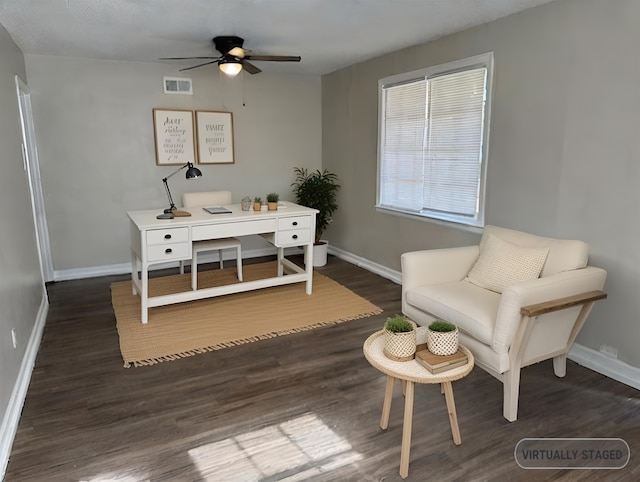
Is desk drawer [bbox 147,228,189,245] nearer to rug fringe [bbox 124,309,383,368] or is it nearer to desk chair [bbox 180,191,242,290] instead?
desk chair [bbox 180,191,242,290]

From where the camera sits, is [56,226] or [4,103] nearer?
[4,103]

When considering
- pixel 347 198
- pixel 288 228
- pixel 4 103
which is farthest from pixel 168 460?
pixel 347 198

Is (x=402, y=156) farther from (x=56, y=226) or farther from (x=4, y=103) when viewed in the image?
(x=56, y=226)

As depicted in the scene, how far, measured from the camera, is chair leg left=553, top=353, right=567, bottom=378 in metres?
2.68

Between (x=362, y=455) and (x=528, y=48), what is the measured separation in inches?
111

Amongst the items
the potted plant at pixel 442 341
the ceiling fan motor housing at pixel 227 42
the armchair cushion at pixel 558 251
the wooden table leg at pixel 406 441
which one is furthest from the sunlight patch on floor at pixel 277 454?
the ceiling fan motor housing at pixel 227 42

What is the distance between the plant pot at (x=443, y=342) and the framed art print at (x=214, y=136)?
3.93 meters

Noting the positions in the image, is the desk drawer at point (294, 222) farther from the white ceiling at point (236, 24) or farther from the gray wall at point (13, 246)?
the gray wall at point (13, 246)

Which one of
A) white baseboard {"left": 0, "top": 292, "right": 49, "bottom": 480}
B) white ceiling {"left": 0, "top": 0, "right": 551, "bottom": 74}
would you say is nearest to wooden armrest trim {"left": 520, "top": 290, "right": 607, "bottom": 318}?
white ceiling {"left": 0, "top": 0, "right": 551, "bottom": 74}

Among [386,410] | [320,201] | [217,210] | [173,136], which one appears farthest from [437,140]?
[173,136]

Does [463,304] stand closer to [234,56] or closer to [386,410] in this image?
[386,410]

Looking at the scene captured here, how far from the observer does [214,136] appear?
5.16 metres

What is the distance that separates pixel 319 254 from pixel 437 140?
1.98 m

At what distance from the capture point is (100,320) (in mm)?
3633
